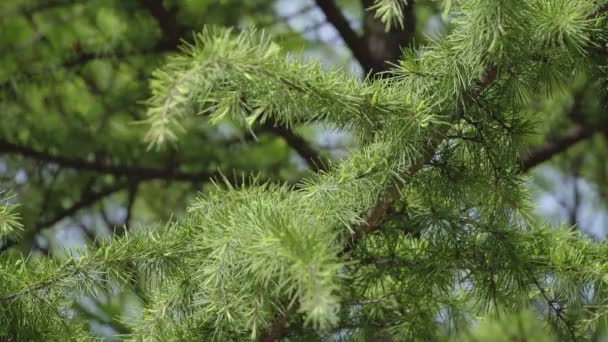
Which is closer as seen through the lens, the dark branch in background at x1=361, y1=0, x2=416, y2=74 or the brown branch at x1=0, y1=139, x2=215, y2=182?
the dark branch in background at x1=361, y1=0, x2=416, y2=74

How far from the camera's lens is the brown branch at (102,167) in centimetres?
231

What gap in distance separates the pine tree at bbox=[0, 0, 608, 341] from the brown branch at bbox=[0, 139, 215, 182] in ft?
4.10

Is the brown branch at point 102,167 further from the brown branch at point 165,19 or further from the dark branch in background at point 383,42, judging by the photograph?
the dark branch in background at point 383,42

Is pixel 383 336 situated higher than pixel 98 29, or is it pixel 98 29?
pixel 98 29

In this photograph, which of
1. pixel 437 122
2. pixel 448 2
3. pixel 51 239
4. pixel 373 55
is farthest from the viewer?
pixel 51 239

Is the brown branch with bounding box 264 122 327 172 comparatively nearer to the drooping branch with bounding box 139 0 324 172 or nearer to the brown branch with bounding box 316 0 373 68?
the drooping branch with bounding box 139 0 324 172

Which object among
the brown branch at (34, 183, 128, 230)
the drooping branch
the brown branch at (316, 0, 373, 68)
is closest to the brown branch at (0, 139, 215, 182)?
the brown branch at (34, 183, 128, 230)

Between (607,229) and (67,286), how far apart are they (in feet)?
7.42

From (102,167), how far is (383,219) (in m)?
1.54

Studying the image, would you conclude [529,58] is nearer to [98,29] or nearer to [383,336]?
[383,336]

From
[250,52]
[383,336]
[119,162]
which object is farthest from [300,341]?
[119,162]

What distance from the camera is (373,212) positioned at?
3.03ft

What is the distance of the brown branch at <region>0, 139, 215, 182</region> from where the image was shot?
2309 millimetres

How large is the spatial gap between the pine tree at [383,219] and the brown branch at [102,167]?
1251mm
